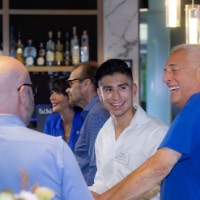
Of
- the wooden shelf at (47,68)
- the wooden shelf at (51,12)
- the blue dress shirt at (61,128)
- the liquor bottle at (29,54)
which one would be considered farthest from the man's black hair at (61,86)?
the wooden shelf at (51,12)

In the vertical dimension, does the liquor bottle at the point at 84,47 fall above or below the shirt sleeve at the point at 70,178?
above

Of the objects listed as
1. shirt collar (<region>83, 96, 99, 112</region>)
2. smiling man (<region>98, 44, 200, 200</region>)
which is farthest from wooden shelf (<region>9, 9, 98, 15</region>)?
smiling man (<region>98, 44, 200, 200</region>)

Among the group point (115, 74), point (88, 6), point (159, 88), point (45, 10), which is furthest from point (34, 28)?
point (115, 74)

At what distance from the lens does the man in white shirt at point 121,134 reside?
2387mm

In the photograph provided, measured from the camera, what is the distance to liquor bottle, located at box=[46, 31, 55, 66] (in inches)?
207

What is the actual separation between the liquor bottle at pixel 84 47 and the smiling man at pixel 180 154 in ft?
10.5

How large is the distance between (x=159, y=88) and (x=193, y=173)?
456 cm

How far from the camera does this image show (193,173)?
1.92m

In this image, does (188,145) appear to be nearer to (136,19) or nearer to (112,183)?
(112,183)

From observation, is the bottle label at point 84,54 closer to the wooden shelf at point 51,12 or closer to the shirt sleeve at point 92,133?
the wooden shelf at point 51,12

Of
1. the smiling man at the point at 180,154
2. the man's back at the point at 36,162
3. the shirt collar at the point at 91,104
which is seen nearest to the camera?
the man's back at the point at 36,162

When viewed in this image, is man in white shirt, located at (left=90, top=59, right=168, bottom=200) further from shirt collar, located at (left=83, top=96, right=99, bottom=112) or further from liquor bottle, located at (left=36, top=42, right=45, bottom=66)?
liquor bottle, located at (left=36, top=42, right=45, bottom=66)

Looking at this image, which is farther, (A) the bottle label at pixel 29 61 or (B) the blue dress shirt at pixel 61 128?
(A) the bottle label at pixel 29 61

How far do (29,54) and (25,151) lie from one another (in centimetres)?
385
